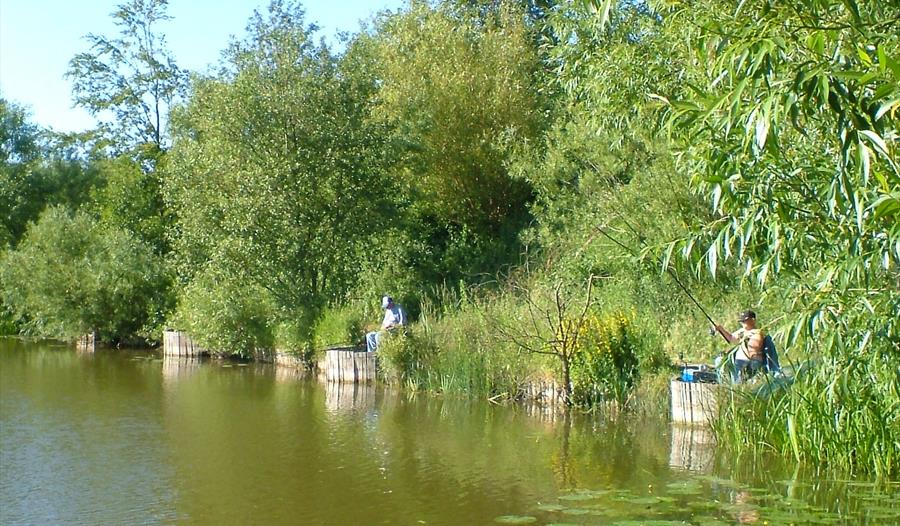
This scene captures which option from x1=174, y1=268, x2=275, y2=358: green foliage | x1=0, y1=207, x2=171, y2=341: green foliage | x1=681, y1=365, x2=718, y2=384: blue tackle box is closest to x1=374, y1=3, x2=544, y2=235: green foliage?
x1=174, y1=268, x2=275, y2=358: green foliage

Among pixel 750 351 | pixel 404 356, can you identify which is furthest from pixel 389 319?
pixel 750 351

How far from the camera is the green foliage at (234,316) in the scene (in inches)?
824

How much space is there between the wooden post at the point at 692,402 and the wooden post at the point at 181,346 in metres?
13.2

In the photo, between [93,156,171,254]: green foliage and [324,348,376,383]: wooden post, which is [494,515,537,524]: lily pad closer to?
[324,348,376,383]: wooden post

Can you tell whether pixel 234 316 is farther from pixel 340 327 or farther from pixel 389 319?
pixel 389 319

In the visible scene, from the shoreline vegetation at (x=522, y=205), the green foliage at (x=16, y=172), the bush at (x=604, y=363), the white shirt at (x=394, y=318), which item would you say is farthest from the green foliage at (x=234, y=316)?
the green foliage at (x=16, y=172)

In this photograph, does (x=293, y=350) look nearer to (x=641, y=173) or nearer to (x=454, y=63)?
(x=641, y=173)

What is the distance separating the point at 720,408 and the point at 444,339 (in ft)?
19.1

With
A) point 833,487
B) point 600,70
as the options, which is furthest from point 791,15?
point 600,70

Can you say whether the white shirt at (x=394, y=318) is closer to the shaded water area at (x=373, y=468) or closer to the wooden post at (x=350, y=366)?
the wooden post at (x=350, y=366)

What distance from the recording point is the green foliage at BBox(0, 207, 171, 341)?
25.3 m

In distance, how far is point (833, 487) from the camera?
29.7ft

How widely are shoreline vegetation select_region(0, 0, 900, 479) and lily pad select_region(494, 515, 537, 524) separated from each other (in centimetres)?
245

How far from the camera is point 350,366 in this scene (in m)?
17.5
